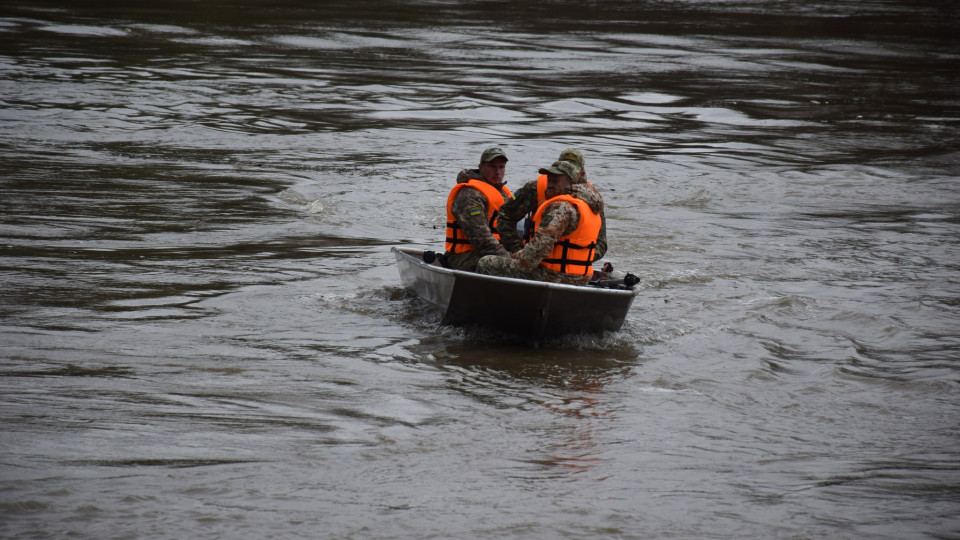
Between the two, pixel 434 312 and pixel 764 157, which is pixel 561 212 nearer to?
pixel 434 312

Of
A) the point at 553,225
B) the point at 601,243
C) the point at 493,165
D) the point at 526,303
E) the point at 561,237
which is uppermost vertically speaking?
the point at 493,165

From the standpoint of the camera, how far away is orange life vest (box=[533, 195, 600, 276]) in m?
7.54

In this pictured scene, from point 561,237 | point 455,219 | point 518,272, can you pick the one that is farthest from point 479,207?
point 561,237

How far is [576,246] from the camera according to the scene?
301 inches

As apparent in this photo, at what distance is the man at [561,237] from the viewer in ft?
24.5

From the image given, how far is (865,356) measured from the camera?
8.05 meters

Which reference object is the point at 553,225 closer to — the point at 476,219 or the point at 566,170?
the point at 566,170

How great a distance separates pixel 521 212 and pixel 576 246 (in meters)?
0.71

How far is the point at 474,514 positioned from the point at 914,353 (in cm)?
453

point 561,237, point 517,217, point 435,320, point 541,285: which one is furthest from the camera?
point 435,320

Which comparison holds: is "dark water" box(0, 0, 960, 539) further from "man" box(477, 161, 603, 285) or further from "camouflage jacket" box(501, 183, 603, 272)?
"camouflage jacket" box(501, 183, 603, 272)

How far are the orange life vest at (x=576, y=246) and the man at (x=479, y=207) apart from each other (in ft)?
1.53

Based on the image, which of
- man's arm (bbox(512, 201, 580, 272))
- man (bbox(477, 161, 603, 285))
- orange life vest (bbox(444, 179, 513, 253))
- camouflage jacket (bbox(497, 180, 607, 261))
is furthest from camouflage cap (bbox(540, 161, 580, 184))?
orange life vest (bbox(444, 179, 513, 253))

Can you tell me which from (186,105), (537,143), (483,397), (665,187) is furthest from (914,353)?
(186,105)
